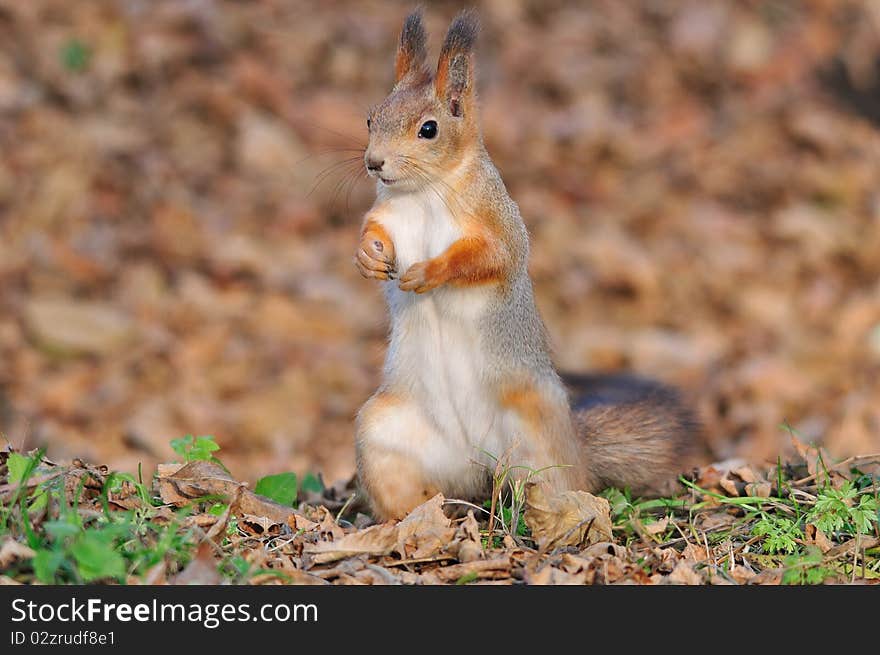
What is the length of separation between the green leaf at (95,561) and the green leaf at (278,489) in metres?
1.21

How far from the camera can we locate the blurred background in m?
6.23

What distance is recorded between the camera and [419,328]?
3.93 m

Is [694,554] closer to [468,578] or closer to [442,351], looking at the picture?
[468,578]

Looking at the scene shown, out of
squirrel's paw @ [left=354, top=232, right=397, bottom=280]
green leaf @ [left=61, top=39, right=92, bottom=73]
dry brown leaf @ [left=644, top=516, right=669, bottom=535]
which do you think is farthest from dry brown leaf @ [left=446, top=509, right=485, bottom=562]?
green leaf @ [left=61, top=39, right=92, bottom=73]

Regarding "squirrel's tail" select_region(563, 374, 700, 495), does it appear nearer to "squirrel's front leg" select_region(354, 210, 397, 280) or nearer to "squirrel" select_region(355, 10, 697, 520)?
"squirrel" select_region(355, 10, 697, 520)

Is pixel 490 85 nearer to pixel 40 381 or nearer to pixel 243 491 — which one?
pixel 40 381

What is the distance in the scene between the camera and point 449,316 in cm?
388

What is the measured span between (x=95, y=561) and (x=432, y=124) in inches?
70.9

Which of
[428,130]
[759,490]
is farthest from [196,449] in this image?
[759,490]

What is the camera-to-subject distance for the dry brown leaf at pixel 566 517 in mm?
3465

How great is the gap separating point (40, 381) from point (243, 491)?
3.07 m

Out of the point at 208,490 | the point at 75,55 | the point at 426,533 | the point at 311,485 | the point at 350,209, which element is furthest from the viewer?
the point at 75,55
